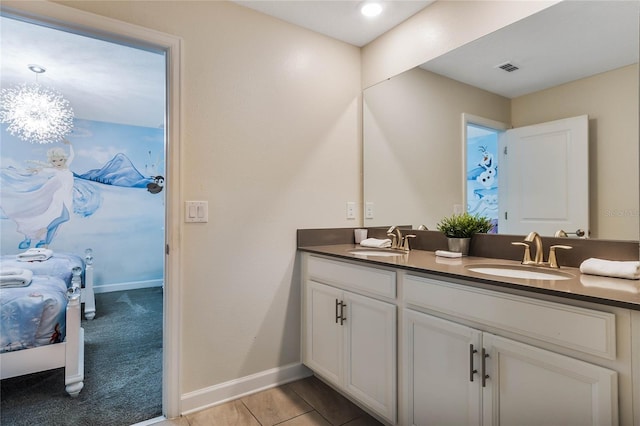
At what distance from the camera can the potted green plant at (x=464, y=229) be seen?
69.5 inches

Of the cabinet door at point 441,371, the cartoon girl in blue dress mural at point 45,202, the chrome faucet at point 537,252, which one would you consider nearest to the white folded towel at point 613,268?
the chrome faucet at point 537,252

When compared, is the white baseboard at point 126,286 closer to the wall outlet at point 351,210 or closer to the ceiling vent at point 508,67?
the wall outlet at point 351,210

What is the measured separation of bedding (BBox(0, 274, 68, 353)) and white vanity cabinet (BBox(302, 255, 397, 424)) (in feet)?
4.89

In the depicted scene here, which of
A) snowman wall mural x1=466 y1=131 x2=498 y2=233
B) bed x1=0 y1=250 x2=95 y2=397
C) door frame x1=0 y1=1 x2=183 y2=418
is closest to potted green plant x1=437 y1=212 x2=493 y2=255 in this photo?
snowman wall mural x1=466 y1=131 x2=498 y2=233

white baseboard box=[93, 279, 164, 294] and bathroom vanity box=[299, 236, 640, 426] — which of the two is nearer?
bathroom vanity box=[299, 236, 640, 426]

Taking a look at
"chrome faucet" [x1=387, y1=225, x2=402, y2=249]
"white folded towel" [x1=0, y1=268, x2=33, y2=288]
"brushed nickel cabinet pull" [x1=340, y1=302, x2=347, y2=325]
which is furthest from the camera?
"chrome faucet" [x1=387, y1=225, x2=402, y2=249]

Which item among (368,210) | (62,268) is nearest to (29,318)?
(62,268)

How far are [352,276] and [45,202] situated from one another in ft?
12.3

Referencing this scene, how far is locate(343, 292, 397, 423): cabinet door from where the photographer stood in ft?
4.80

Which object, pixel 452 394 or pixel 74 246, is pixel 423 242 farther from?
pixel 74 246

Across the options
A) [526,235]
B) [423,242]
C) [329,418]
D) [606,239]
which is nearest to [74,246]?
[329,418]

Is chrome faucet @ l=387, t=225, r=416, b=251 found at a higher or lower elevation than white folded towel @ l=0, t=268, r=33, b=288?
higher

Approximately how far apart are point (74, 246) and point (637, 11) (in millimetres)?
5020

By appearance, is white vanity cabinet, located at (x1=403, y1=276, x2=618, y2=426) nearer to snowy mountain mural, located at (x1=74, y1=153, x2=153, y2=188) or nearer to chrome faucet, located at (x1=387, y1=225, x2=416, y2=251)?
chrome faucet, located at (x1=387, y1=225, x2=416, y2=251)
